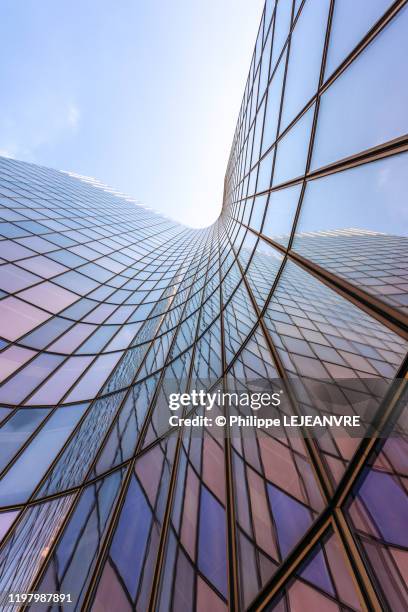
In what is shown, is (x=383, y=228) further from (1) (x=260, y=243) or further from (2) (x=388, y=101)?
(1) (x=260, y=243)

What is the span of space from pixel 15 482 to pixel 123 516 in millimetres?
3658

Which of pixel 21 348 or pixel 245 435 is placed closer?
pixel 245 435

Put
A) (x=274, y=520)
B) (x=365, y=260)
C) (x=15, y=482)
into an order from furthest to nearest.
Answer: (x=15, y=482) < (x=365, y=260) < (x=274, y=520)

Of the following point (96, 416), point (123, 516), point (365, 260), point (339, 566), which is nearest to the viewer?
point (339, 566)

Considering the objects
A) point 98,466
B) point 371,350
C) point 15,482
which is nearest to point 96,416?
point 98,466

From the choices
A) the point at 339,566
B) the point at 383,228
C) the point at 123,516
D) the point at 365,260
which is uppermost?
the point at 383,228

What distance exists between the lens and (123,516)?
6012 millimetres

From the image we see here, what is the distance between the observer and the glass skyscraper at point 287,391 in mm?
2943

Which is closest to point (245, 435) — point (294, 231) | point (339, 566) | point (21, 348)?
point (339, 566)

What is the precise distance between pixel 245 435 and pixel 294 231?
15.7 feet

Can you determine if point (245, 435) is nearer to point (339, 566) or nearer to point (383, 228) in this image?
point (339, 566)

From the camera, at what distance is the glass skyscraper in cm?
294

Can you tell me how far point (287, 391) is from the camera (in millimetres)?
4652

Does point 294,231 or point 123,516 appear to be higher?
point 294,231
